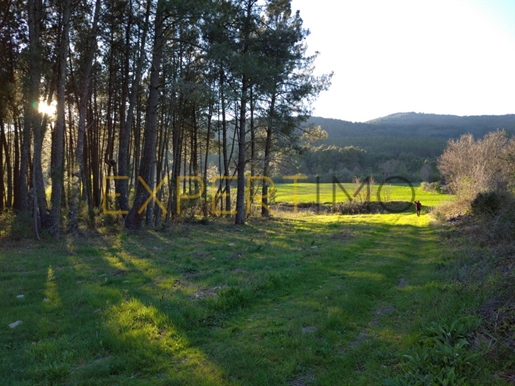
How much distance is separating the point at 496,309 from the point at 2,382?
5776 mm

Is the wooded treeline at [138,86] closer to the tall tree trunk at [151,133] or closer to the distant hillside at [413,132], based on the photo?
the tall tree trunk at [151,133]

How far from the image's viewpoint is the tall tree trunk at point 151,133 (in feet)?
47.6

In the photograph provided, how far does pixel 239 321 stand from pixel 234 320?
9 cm

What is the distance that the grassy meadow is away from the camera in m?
3.75

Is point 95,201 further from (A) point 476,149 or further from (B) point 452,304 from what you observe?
(A) point 476,149

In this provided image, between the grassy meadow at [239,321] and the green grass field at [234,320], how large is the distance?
2cm

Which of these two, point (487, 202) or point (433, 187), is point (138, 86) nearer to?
point (487, 202)

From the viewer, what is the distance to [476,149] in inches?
1384

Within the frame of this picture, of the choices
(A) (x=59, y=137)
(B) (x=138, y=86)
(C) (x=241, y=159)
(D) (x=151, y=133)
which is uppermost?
(B) (x=138, y=86)

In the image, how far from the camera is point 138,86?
1636cm

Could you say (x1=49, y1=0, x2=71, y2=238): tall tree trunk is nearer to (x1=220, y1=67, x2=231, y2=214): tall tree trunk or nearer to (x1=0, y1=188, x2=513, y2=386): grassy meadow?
(x1=0, y1=188, x2=513, y2=386): grassy meadow

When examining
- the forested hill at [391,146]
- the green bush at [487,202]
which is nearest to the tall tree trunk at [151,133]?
the green bush at [487,202]

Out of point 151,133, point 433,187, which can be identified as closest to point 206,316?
point 151,133

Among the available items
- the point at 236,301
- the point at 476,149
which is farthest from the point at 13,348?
the point at 476,149
